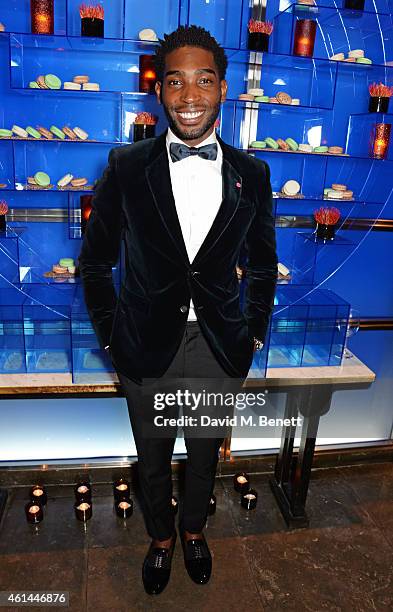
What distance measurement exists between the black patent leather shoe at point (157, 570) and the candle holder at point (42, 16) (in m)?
2.02

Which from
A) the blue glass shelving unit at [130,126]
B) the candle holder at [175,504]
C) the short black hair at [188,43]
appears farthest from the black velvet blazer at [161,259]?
the candle holder at [175,504]

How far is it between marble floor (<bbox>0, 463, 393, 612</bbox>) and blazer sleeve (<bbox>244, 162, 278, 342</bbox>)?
3.34ft

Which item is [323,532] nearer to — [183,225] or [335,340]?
[335,340]

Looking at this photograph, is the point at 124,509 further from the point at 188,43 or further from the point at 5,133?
the point at 188,43

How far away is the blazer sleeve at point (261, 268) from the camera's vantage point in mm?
1866

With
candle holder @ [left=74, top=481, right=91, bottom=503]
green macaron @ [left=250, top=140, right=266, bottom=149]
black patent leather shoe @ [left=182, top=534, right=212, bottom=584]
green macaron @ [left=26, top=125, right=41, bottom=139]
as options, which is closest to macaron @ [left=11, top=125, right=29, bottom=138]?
green macaron @ [left=26, top=125, right=41, bottom=139]

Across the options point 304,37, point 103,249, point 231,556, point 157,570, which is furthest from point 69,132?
point 231,556

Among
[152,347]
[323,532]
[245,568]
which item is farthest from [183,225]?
[323,532]

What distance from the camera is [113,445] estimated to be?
2.90 meters

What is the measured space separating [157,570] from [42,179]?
5.31 feet

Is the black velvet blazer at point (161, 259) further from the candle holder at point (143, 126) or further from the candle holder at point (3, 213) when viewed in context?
the candle holder at point (3, 213)

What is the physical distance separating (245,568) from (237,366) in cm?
96

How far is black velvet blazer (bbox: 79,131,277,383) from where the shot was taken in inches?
65.5

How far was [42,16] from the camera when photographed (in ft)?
6.71
